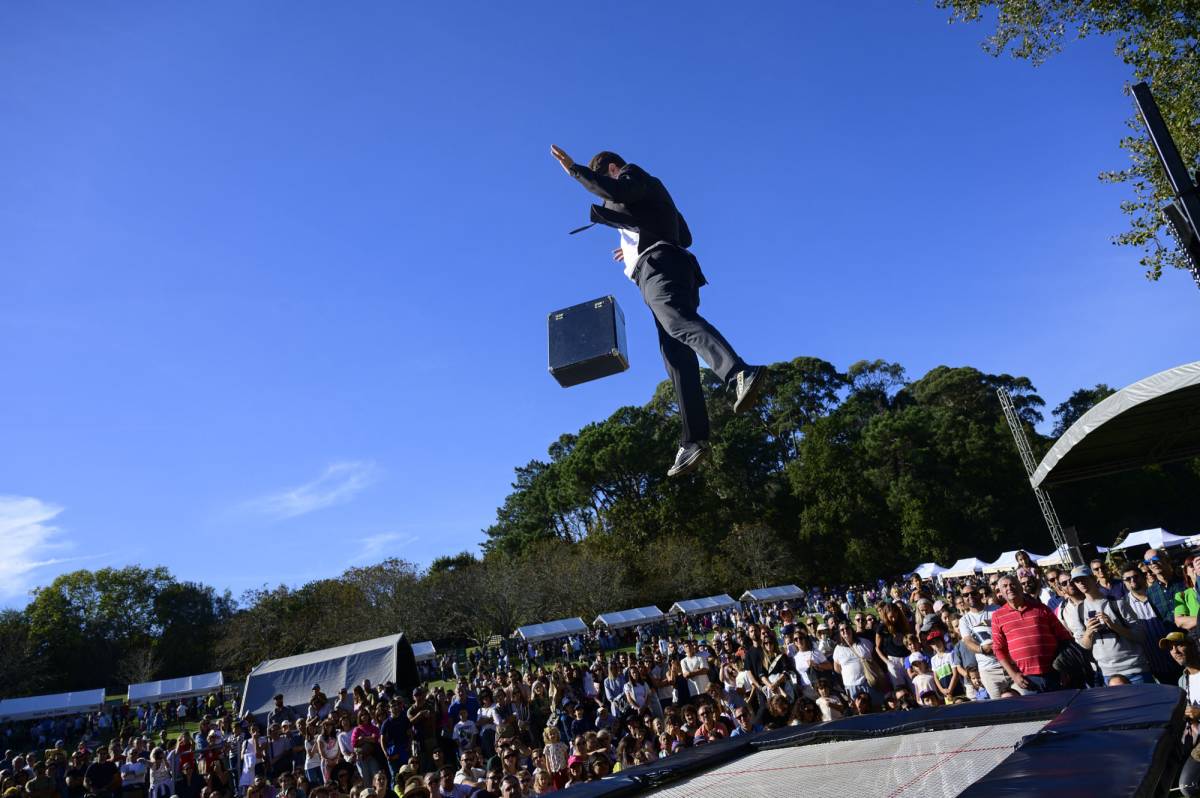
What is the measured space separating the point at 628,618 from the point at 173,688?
17374mm

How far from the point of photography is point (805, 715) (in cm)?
674

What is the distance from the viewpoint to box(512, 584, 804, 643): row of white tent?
104 feet

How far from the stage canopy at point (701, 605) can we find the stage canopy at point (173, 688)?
18770 millimetres

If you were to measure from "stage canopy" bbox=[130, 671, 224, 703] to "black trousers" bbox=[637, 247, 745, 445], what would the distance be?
26196mm

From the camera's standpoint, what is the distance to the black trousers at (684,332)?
191 inches

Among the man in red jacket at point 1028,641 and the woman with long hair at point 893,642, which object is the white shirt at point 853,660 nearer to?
the woman with long hair at point 893,642

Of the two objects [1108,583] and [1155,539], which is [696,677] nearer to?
[1108,583]

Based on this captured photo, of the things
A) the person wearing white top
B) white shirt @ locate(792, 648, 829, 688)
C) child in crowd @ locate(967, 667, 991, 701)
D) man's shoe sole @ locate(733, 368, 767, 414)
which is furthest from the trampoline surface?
the person wearing white top

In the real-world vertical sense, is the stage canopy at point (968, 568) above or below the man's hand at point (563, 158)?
below

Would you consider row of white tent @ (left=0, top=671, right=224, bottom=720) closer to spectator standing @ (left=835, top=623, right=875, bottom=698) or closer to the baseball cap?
spectator standing @ (left=835, top=623, right=875, bottom=698)

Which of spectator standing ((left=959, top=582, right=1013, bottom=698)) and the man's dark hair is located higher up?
the man's dark hair

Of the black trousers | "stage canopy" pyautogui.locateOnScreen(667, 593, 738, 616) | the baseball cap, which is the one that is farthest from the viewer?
"stage canopy" pyautogui.locateOnScreen(667, 593, 738, 616)

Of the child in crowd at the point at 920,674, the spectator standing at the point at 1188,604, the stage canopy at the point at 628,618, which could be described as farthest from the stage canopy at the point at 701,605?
the spectator standing at the point at 1188,604

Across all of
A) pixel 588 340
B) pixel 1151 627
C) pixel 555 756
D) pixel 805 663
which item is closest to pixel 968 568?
pixel 805 663
